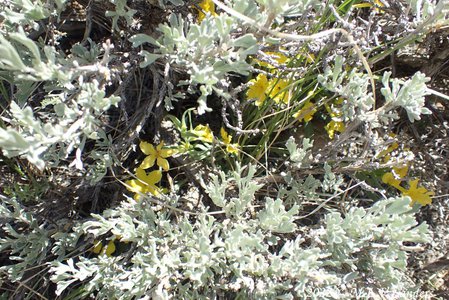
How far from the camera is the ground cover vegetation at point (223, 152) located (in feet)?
4.54

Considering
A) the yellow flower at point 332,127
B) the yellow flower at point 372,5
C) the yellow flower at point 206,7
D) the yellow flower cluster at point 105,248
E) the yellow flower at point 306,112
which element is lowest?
the yellow flower cluster at point 105,248

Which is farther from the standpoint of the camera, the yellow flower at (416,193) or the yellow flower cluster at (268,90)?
the yellow flower at (416,193)

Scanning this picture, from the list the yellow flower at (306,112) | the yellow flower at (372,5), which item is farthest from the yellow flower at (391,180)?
the yellow flower at (372,5)

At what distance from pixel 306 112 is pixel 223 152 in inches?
12.8

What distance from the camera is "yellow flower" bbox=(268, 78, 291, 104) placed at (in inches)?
66.2

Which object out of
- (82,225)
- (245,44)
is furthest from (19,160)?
(245,44)

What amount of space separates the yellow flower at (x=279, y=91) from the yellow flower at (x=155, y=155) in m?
0.40

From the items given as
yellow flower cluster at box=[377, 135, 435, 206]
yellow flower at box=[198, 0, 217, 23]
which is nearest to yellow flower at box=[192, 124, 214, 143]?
yellow flower at box=[198, 0, 217, 23]

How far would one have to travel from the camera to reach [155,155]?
1.66m

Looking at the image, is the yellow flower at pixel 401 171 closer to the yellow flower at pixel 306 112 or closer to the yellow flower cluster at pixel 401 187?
the yellow flower cluster at pixel 401 187

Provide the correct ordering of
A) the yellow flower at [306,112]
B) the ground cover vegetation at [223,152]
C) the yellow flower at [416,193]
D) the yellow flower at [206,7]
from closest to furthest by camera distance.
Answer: the ground cover vegetation at [223,152]
the yellow flower at [206,7]
the yellow flower at [306,112]
the yellow flower at [416,193]

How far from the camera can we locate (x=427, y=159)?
1.93 metres

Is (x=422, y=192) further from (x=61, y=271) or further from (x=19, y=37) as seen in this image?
(x=19, y=37)

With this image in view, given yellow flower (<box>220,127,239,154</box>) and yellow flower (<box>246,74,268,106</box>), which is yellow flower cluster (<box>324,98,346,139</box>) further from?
yellow flower (<box>220,127,239,154</box>)
